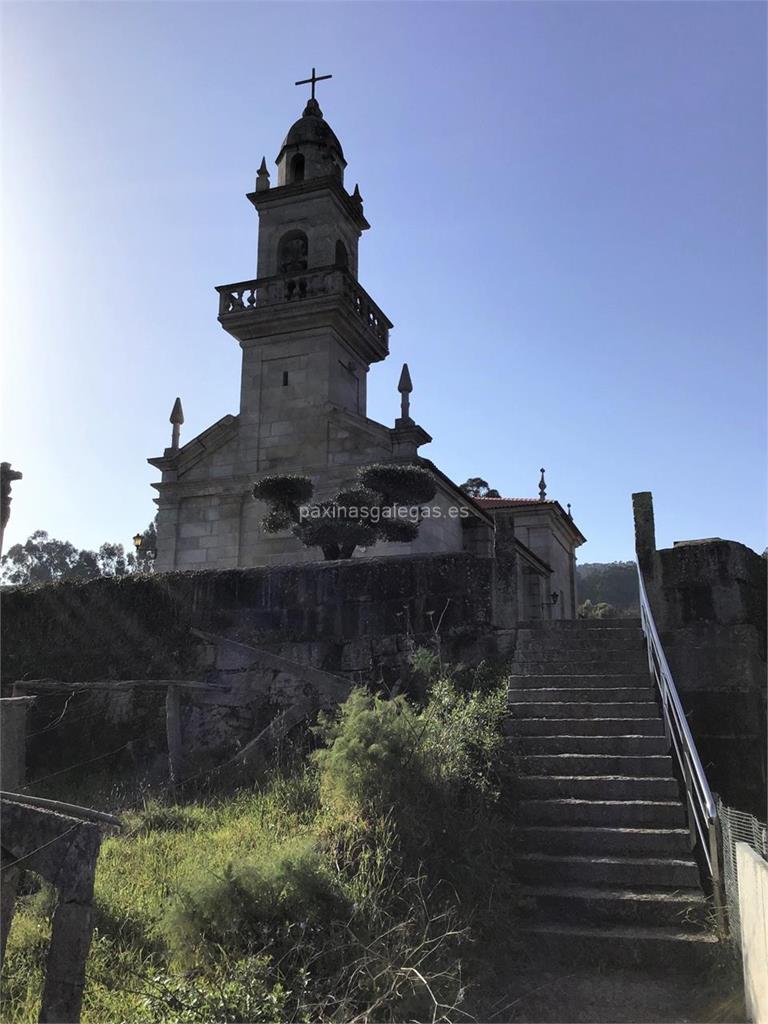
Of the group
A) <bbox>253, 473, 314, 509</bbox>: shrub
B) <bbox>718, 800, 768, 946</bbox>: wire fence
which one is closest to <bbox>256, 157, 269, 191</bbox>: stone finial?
<bbox>253, 473, 314, 509</bbox>: shrub

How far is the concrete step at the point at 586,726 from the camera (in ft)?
23.1

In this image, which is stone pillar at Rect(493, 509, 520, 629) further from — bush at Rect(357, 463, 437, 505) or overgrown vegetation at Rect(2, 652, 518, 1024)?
bush at Rect(357, 463, 437, 505)

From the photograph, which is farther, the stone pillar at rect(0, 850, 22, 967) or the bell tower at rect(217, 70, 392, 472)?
the bell tower at rect(217, 70, 392, 472)

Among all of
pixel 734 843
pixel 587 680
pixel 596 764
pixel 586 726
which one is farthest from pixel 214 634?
pixel 734 843

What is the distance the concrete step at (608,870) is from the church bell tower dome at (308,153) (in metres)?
17.5

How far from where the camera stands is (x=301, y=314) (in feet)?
57.6

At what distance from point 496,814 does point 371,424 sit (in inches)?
436

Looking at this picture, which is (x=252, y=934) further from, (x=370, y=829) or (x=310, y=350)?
(x=310, y=350)

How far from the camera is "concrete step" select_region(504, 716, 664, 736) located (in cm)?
705

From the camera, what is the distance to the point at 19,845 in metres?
3.63

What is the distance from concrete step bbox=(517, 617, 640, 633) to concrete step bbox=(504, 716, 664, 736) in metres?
1.59

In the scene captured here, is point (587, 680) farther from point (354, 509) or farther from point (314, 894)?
point (354, 509)

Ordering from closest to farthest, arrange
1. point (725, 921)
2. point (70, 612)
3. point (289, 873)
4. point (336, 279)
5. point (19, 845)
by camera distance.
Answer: point (19, 845) < point (289, 873) < point (725, 921) < point (70, 612) < point (336, 279)

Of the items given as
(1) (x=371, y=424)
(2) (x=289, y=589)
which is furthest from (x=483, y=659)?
(1) (x=371, y=424)
